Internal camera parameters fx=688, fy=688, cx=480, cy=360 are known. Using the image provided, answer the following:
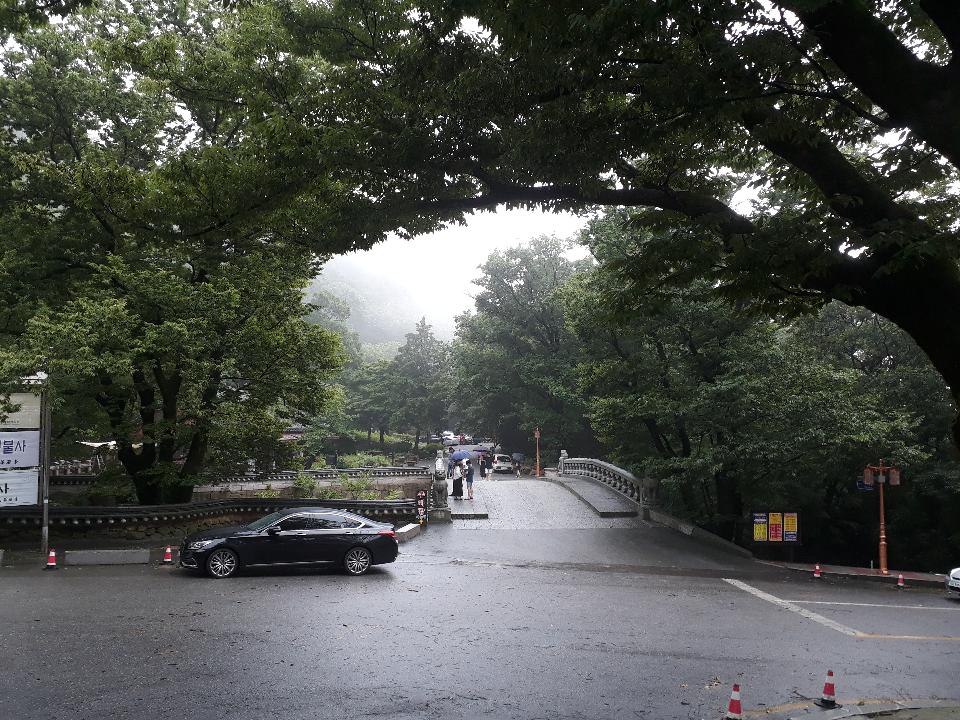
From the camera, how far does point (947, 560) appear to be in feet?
86.8

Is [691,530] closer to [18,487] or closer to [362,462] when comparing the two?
[18,487]

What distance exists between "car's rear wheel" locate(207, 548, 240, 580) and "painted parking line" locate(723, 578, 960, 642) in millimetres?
11015

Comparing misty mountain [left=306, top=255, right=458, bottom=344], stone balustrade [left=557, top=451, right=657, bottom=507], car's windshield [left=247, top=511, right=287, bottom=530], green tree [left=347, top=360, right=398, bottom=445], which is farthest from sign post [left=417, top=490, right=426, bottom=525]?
misty mountain [left=306, top=255, right=458, bottom=344]

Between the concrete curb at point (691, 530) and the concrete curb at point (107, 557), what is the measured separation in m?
16.0

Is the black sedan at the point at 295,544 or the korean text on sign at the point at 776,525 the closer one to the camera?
the black sedan at the point at 295,544

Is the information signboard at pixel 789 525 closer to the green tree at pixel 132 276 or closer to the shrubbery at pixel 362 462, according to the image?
the green tree at pixel 132 276

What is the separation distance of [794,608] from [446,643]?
7.82 m

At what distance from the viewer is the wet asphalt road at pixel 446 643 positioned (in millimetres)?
7461

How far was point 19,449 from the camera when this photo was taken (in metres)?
15.5

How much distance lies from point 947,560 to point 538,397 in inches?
985

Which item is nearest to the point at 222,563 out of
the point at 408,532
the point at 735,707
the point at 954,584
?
the point at 408,532

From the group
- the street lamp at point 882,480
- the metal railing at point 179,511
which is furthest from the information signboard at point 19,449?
the street lamp at point 882,480

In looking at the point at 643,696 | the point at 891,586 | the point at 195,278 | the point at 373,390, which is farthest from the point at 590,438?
the point at 643,696

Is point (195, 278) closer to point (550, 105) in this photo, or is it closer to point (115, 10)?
point (115, 10)
